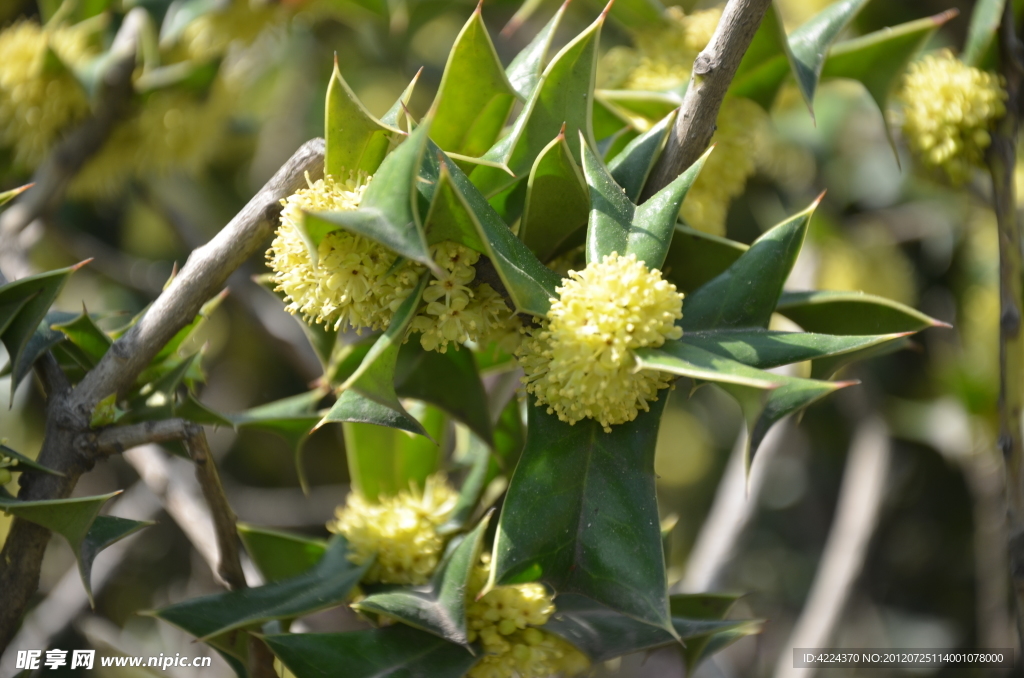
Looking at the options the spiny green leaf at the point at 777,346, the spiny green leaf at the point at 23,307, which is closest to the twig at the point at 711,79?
the spiny green leaf at the point at 777,346

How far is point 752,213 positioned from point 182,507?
2136mm

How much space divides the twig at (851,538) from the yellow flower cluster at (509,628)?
3.72ft

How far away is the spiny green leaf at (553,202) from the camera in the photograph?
87 cm

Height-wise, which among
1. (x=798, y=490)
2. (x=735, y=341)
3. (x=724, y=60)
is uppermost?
(x=724, y=60)

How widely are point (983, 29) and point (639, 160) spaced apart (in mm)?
822

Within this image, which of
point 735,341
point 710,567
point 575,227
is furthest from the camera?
point 710,567

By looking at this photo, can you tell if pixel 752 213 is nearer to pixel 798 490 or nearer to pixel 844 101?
pixel 844 101

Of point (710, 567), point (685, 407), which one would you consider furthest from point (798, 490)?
point (710, 567)

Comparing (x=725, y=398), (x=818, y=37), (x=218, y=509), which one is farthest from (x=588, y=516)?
(x=725, y=398)

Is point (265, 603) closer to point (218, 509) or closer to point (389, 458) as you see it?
point (218, 509)

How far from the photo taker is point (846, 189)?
2.59 m

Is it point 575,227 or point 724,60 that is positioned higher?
point 724,60

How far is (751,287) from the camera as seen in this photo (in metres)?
0.88

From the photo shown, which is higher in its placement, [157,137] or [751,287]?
[751,287]
